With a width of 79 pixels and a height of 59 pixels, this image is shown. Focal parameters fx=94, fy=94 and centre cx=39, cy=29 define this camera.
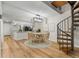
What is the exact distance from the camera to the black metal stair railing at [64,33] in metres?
2.12

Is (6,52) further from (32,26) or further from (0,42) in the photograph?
(32,26)

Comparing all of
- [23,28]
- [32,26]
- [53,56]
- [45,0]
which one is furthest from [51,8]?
[53,56]

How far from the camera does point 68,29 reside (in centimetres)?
215

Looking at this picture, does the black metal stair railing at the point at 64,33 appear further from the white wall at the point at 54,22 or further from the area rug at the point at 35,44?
the area rug at the point at 35,44

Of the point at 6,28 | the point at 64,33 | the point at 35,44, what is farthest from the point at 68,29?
the point at 6,28

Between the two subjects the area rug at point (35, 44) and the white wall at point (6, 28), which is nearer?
the white wall at point (6, 28)

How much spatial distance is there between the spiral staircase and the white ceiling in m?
0.31

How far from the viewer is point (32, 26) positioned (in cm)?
212

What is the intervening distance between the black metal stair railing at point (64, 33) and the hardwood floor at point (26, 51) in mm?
157

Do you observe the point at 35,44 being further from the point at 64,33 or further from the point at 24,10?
the point at 24,10

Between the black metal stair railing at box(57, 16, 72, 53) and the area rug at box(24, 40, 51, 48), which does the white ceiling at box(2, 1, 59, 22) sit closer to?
the black metal stair railing at box(57, 16, 72, 53)

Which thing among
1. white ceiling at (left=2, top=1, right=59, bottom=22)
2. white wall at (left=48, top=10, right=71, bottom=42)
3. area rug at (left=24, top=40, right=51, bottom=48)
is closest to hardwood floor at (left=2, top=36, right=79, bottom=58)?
area rug at (left=24, top=40, right=51, bottom=48)

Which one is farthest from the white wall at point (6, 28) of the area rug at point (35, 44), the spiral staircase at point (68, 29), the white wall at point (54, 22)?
the spiral staircase at point (68, 29)

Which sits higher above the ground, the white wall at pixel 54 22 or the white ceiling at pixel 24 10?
the white ceiling at pixel 24 10
